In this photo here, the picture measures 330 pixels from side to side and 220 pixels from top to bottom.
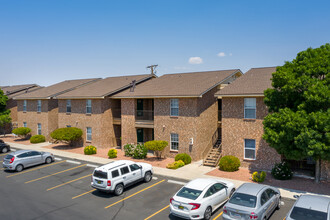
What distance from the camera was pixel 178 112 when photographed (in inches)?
940

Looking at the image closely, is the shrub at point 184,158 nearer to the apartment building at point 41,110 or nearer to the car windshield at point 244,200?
the car windshield at point 244,200

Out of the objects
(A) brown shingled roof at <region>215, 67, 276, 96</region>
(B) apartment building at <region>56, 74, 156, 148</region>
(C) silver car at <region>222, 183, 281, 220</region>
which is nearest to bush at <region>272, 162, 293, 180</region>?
(A) brown shingled roof at <region>215, 67, 276, 96</region>

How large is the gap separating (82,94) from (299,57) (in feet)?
77.1

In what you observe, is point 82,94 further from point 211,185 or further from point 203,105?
point 211,185

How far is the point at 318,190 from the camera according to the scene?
1568cm

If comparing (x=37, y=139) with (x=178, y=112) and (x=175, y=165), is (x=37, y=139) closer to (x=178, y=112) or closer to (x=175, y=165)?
(x=178, y=112)

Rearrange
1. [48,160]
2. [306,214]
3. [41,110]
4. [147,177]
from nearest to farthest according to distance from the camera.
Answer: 1. [306,214]
2. [147,177]
3. [48,160]
4. [41,110]

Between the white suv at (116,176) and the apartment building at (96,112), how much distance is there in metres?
13.1

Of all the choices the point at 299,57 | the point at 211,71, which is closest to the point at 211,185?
the point at 299,57

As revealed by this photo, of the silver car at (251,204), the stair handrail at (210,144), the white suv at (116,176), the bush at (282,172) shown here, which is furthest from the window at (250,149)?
the white suv at (116,176)

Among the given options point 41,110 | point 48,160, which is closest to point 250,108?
point 48,160

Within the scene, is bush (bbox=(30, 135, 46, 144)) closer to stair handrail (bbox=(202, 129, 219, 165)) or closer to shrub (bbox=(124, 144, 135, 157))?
shrub (bbox=(124, 144, 135, 157))

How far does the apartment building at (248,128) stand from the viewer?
19.8m

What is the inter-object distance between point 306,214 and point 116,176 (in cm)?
1012
